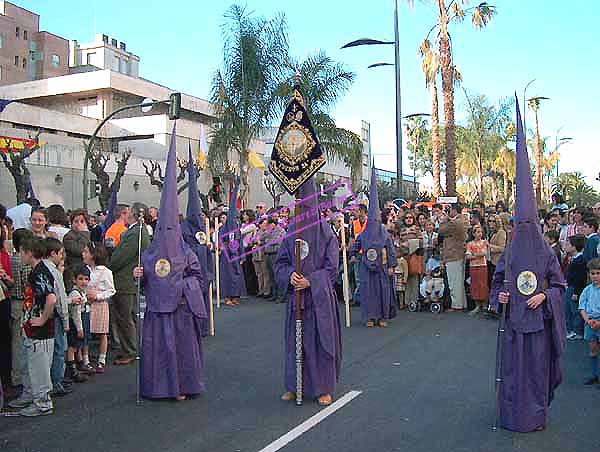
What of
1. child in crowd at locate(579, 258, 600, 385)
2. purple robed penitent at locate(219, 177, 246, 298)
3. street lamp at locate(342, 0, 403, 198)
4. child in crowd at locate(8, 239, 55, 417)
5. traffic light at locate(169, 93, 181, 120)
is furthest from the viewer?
street lamp at locate(342, 0, 403, 198)

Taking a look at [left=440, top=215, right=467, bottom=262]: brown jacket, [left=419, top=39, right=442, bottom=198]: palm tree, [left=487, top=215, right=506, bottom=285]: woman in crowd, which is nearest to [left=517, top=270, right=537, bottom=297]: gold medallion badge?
[left=487, top=215, right=506, bottom=285]: woman in crowd

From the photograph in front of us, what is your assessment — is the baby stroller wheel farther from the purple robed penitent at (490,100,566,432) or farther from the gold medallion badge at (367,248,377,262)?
the purple robed penitent at (490,100,566,432)

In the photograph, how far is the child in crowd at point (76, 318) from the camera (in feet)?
26.1

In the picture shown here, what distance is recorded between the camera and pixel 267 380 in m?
7.89

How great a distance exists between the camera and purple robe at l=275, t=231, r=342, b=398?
22.5 ft

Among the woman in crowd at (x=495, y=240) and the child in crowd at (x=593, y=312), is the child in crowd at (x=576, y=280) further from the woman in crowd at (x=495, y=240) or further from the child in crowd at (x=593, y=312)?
the woman in crowd at (x=495, y=240)

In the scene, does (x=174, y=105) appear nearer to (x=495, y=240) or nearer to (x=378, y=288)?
(x=378, y=288)

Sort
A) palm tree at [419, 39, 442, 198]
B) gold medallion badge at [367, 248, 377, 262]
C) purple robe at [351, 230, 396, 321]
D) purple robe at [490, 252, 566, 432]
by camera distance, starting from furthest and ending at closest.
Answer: palm tree at [419, 39, 442, 198]
gold medallion badge at [367, 248, 377, 262]
purple robe at [351, 230, 396, 321]
purple robe at [490, 252, 566, 432]

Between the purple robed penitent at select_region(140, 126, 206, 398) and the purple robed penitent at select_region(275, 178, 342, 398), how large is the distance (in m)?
0.99

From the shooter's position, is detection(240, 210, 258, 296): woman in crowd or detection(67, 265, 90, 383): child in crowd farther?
detection(240, 210, 258, 296): woman in crowd

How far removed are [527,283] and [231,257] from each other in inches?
395

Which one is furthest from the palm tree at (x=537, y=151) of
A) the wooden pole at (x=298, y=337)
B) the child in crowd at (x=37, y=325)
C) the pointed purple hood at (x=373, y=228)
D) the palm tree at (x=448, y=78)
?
the child in crowd at (x=37, y=325)

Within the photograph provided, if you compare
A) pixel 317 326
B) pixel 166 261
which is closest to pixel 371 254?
pixel 317 326

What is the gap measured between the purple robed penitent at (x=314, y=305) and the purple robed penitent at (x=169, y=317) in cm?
99
